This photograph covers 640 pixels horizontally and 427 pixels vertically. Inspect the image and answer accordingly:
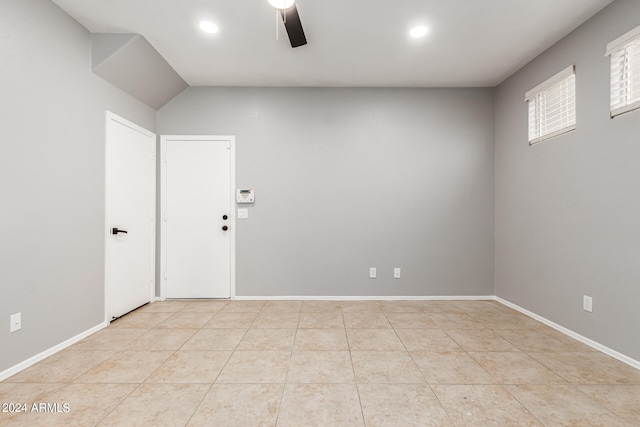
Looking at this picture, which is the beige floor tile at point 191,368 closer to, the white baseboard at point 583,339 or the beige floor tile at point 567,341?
the beige floor tile at point 567,341

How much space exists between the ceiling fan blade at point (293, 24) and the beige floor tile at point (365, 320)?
267 cm

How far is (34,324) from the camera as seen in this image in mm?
2098

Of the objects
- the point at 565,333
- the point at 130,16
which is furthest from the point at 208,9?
the point at 565,333

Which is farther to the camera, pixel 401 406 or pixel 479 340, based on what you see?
pixel 479 340

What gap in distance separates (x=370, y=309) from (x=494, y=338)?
1286mm

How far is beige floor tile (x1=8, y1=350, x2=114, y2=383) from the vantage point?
75.0 inches

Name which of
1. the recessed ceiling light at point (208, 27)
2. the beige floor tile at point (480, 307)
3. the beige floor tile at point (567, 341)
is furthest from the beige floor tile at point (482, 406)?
the recessed ceiling light at point (208, 27)

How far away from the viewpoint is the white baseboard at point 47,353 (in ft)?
6.30

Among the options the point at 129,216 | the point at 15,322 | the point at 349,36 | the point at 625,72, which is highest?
the point at 349,36

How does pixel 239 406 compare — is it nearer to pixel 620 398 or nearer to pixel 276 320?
pixel 276 320

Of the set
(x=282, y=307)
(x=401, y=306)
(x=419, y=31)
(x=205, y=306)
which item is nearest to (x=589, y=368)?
(x=401, y=306)

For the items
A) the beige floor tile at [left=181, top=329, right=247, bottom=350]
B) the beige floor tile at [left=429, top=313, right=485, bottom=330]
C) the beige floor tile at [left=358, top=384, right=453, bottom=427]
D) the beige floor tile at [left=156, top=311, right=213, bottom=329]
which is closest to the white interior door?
the beige floor tile at [left=156, top=311, right=213, bottom=329]

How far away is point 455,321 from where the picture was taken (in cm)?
296

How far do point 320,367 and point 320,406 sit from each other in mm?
418
